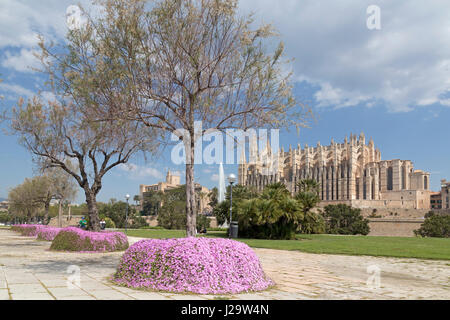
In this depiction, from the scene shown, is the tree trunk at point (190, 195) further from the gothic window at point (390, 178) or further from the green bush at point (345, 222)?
the gothic window at point (390, 178)

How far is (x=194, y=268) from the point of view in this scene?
705 centimetres

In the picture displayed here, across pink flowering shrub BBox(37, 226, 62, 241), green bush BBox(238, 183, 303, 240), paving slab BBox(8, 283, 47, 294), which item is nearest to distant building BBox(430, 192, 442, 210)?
green bush BBox(238, 183, 303, 240)

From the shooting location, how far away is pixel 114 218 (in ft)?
222

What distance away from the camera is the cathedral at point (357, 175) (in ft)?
316

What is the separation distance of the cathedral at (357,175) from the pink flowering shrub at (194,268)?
88.9 m

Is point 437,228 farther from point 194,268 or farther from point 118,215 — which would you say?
point 118,215

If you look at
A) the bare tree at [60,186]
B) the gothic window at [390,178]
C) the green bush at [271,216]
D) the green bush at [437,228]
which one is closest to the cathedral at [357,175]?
the gothic window at [390,178]

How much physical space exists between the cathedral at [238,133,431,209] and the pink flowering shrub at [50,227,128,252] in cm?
8084


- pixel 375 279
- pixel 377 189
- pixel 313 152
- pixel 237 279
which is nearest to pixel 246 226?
pixel 375 279

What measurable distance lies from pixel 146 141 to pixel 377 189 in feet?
329

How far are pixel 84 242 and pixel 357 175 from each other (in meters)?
105

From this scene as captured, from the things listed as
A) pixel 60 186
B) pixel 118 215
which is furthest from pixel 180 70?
pixel 118 215
